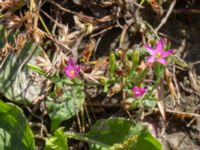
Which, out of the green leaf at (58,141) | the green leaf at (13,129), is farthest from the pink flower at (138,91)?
the green leaf at (13,129)

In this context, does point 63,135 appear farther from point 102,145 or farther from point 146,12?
point 146,12

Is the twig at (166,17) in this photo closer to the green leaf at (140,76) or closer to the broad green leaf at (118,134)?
the green leaf at (140,76)

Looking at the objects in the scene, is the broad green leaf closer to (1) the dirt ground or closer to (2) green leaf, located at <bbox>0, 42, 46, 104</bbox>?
(1) the dirt ground

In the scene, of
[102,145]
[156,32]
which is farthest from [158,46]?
[102,145]

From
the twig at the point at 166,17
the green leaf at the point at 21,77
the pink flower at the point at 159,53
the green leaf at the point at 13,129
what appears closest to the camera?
the pink flower at the point at 159,53

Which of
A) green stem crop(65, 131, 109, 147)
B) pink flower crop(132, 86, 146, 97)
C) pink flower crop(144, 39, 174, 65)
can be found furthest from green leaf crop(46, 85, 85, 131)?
pink flower crop(144, 39, 174, 65)

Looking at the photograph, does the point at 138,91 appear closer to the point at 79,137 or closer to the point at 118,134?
the point at 118,134
